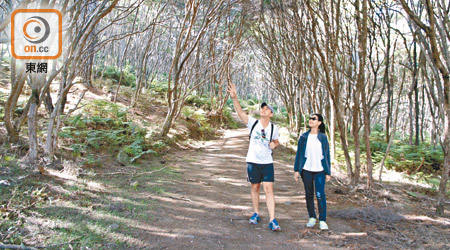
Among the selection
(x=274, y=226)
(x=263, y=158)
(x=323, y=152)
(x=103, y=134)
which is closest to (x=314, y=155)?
(x=323, y=152)

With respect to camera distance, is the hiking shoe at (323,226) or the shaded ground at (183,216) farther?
the hiking shoe at (323,226)

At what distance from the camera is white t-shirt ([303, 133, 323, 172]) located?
344 cm

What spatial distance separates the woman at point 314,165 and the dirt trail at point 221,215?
0.93ft

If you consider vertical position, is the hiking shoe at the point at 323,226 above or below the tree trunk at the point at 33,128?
below

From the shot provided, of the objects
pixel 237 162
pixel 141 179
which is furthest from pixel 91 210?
pixel 237 162

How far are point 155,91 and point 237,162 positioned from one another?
31.2 feet

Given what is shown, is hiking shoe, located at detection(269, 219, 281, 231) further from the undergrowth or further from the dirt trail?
the undergrowth

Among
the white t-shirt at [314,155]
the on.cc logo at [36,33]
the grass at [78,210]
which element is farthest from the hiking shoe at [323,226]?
the on.cc logo at [36,33]

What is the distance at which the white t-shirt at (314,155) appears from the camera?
3441mm

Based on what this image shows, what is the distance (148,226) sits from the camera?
9.48ft

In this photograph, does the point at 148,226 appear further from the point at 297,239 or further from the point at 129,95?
the point at 129,95

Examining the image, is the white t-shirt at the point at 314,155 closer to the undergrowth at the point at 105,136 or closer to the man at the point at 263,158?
the man at the point at 263,158

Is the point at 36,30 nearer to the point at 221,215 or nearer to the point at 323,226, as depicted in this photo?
the point at 221,215

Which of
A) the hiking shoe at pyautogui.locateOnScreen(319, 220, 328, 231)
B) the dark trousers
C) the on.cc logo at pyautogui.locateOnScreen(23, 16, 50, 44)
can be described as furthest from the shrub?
the hiking shoe at pyautogui.locateOnScreen(319, 220, 328, 231)
